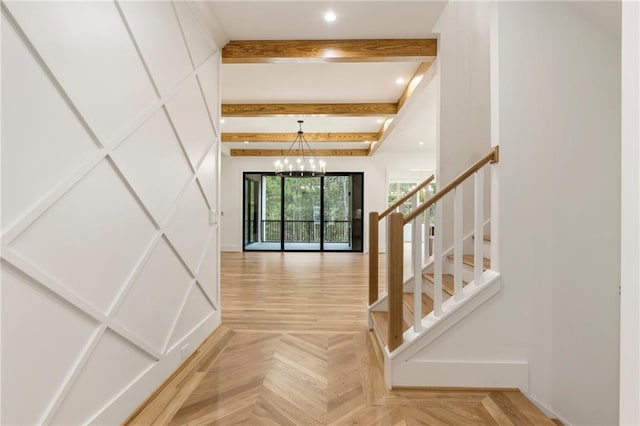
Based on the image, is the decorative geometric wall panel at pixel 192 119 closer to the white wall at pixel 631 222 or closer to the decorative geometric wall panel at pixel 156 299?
the decorative geometric wall panel at pixel 156 299

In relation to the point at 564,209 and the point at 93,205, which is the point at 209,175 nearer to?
the point at 93,205

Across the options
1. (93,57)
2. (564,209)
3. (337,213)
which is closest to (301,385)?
(564,209)

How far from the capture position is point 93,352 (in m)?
1.51

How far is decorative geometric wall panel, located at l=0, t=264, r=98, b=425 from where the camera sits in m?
1.12

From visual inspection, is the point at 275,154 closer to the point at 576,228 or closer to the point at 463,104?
the point at 463,104

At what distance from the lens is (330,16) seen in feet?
9.10

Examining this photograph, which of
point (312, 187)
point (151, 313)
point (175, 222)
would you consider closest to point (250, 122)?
point (312, 187)

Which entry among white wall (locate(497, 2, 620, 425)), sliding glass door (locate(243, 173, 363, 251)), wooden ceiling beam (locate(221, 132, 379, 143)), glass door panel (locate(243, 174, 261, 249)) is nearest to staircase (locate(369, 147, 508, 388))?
white wall (locate(497, 2, 620, 425))

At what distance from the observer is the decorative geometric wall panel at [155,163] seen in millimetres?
1777

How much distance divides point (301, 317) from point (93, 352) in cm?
215

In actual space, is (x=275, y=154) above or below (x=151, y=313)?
above

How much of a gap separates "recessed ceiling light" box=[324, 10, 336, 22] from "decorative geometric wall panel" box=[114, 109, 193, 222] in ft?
5.33

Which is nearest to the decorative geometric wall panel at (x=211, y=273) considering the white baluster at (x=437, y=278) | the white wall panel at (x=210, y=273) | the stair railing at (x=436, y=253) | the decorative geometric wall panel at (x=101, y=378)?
the white wall panel at (x=210, y=273)

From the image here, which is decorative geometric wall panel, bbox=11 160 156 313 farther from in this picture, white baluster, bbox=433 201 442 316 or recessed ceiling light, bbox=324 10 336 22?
recessed ceiling light, bbox=324 10 336 22
